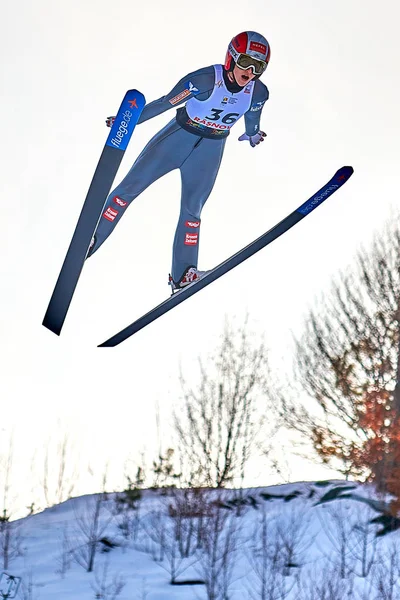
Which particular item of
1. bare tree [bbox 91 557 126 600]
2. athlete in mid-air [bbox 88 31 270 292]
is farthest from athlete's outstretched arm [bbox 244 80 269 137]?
bare tree [bbox 91 557 126 600]

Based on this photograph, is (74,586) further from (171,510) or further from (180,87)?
(180,87)

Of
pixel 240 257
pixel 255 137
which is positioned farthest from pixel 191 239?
pixel 255 137

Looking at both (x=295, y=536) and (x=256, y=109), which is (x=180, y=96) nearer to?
(x=256, y=109)

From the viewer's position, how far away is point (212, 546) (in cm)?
1170

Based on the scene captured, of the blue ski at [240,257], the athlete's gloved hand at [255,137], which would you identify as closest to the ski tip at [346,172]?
the blue ski at [240,257]

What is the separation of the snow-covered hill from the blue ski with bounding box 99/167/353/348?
4411 millimetres

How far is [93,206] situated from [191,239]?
1.21 metres

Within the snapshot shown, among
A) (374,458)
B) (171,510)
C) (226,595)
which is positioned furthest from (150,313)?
(374,458)

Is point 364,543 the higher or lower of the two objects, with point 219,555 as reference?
higher

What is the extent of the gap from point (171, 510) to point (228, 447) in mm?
1501

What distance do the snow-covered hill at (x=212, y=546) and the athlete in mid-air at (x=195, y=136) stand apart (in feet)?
16.1

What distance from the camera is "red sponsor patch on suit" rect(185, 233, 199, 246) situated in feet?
22.8

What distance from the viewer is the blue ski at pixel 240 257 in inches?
272

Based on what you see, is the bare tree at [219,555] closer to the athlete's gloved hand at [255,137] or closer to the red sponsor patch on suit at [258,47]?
the athlete's gloved hand at [255,137]
